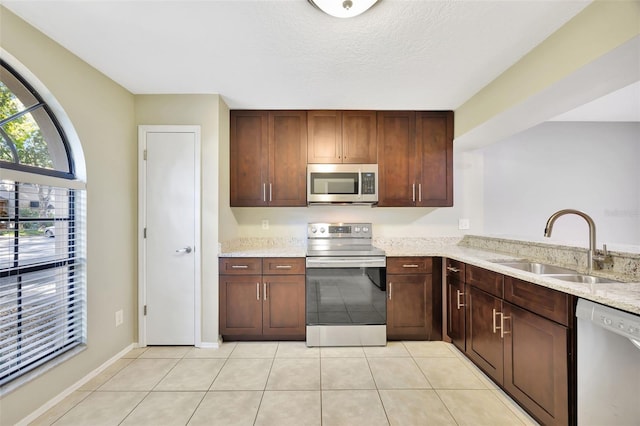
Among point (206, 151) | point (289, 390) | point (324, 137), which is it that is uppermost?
point (324, 137)

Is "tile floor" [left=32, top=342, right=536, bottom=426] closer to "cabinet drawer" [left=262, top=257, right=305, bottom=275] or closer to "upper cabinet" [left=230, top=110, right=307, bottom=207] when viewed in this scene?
"cabinet drawer" [left=262, top=257, right=305, bottom=275]

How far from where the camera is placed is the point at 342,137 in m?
3.11

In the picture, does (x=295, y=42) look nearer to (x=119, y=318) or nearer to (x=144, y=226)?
(x=144, y=226)

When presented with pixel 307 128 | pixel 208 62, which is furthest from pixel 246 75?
pixel 307 128

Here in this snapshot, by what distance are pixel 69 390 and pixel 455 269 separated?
10.3ft

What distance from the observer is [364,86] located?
2.52 meters

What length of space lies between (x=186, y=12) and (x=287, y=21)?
1.88ft

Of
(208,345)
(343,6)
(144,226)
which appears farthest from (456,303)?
(144,226)

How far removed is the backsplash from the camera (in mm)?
1665

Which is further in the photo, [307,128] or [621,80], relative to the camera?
[307,128]

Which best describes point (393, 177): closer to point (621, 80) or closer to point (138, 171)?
point (621, 80)

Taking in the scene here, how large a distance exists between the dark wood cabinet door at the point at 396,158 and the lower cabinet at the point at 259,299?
1229 mm

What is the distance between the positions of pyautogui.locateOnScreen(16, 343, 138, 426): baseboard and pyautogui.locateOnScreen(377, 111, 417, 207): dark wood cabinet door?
2.82m

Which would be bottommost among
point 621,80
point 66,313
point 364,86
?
point 66,313
